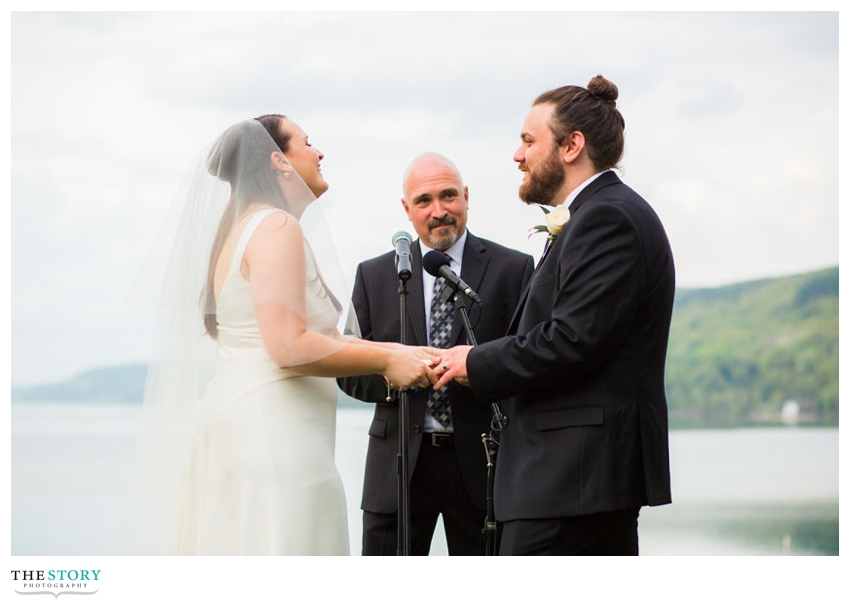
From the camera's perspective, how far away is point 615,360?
2652 mm

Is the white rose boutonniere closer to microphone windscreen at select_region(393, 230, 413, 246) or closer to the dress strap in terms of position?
microphone windscreen at select_region(393, 230, 413, 246)

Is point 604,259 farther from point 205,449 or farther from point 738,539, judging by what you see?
point 738,539

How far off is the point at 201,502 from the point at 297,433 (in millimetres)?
350

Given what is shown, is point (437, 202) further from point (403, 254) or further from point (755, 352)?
point (755, 352)

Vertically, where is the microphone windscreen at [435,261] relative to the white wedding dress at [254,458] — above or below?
above

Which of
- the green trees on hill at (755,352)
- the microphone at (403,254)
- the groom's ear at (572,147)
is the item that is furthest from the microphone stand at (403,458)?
the green trees on hill at (755,352)

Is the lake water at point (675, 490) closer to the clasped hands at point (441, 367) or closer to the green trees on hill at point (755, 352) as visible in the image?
the clasped hands at point (441, 367)

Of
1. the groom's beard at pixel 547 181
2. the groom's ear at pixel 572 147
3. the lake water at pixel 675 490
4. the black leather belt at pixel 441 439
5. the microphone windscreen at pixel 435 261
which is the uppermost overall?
the groom's ear at pixel 572 147

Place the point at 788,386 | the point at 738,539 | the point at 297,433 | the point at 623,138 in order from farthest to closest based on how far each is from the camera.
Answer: the point at 788,386 → the point at 738,539 → the point at 623,138 → the point at 297,433

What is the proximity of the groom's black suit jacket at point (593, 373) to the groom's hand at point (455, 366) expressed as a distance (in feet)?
0.31

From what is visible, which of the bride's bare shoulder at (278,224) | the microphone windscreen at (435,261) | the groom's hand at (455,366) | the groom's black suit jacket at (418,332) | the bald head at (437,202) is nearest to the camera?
the bride's bare shoulder at (278,224)

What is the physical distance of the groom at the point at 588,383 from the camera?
8.51ft
